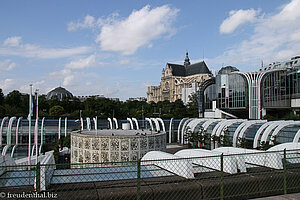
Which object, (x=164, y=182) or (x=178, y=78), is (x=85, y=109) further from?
(x=164, y=182)

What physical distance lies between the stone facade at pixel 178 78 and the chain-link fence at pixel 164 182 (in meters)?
113

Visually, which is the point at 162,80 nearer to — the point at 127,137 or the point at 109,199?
the point at 127,137

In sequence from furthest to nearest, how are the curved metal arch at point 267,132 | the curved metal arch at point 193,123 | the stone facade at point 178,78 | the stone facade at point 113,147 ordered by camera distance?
the stone facade at point 178,78 → the curved metal arch at point 193,123 → the curved metal arch at point 267,132 → the stone facade at point 113,147

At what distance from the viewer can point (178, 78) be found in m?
134

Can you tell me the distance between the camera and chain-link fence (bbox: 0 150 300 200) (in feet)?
16.7

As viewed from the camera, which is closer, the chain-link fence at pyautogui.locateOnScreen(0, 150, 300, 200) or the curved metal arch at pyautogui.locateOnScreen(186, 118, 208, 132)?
the chain-link fence at pyautogui.locateOnScreen(0, 150, 300, 200)

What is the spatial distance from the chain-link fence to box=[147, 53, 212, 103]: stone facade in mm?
112850

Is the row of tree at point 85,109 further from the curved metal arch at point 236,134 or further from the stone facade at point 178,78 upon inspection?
the stone facade at point 178,78

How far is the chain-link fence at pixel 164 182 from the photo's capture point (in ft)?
16.7

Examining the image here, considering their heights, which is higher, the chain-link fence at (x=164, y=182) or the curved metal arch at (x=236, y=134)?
the chain-link fence at (x=164, y=182)

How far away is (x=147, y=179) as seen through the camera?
6141 mm

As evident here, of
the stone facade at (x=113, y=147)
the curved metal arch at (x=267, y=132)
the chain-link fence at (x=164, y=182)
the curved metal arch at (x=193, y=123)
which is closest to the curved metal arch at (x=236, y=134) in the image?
the curved metal arch at (x=267, y=132)

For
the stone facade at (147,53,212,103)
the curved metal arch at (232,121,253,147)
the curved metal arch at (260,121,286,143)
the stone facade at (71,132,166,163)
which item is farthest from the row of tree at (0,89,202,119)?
the stone facade at (147,53,212,103)

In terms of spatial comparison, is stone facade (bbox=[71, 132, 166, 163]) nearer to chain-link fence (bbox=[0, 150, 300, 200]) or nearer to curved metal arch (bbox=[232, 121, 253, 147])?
chain-link fence (bbox=[0, 150, 300, 200])
